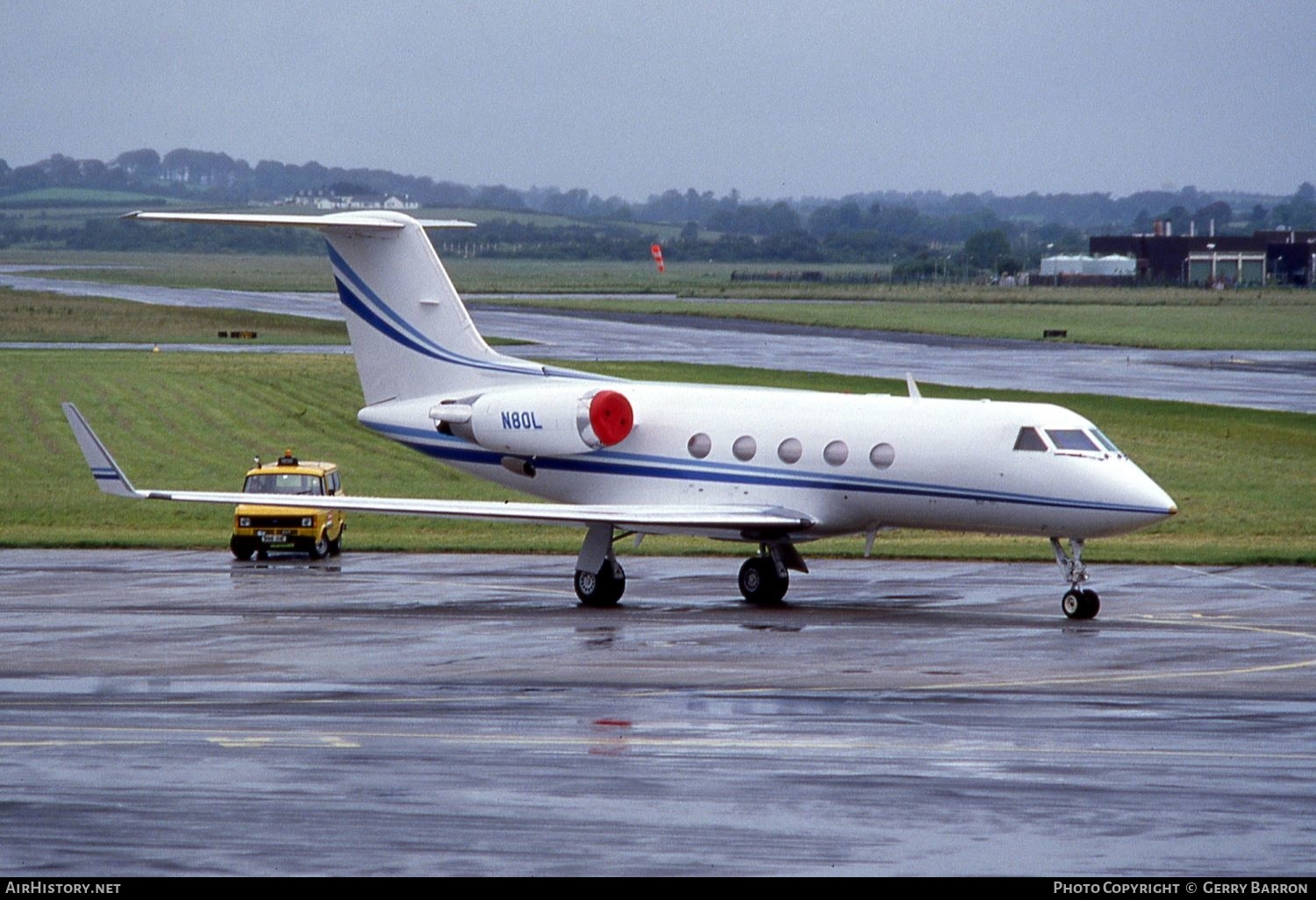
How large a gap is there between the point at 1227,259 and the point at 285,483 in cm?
15454

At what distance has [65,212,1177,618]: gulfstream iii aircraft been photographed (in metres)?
25.8

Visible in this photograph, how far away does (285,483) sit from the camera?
3581 centimetres

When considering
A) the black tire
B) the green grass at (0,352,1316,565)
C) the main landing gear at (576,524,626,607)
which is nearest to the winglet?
the main landing gear at (576,524,626,607)

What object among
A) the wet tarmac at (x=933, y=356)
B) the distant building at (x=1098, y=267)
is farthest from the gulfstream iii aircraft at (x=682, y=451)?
the distant building at (x=1098, y=267)

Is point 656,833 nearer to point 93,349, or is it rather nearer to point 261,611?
point 261,611

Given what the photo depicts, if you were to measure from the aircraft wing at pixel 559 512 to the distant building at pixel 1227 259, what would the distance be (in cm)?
14084

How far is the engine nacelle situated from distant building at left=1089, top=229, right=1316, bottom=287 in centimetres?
14001

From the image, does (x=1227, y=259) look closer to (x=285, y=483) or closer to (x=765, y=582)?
(x=285, y=483)

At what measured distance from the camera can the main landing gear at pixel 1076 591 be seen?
25.3 metres

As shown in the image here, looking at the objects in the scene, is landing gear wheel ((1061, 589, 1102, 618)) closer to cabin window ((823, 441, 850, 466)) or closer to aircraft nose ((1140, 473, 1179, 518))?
aircraft nose ((1140, 473, 1179, 518))

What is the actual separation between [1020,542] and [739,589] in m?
10.3

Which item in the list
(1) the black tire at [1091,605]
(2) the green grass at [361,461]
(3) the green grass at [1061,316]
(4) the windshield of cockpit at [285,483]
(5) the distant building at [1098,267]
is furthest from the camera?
(5) the distant building at [1098,267]

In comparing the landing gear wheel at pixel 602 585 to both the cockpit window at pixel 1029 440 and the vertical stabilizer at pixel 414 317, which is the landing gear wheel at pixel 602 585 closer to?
the vertical stabilizer at pixel 414 317
